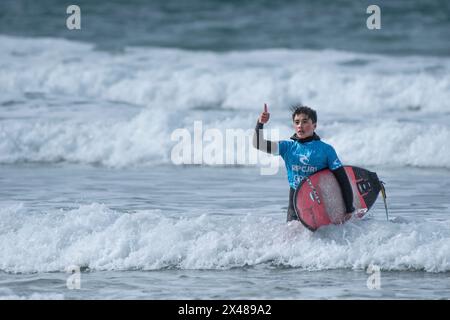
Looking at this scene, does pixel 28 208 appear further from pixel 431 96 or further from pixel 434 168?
pixel 431 96

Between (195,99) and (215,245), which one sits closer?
(215,245)

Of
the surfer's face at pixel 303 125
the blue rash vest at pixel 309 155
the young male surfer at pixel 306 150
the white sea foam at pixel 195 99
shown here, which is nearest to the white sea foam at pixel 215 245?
the young male surfer at pixel 306 150

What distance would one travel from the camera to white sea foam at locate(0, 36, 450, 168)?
1466cm

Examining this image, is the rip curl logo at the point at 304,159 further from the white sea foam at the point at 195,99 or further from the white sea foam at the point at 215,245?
the white sea foam at the point at 195,99

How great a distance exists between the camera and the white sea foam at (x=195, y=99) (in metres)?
14.7

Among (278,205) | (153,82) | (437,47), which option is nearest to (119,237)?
(278,205)

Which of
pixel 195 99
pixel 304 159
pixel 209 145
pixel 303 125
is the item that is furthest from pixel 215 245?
pixel 195 99

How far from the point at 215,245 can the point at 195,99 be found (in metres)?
11.6

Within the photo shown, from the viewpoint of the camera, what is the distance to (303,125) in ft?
24.9

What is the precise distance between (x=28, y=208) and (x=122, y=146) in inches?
192

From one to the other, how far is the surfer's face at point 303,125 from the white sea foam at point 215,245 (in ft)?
2.61

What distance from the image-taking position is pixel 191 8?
27141mm

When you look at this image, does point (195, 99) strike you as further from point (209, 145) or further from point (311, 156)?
point (311, 156)

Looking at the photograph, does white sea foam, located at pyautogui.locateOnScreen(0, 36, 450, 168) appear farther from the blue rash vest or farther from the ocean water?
the blue rash vest
